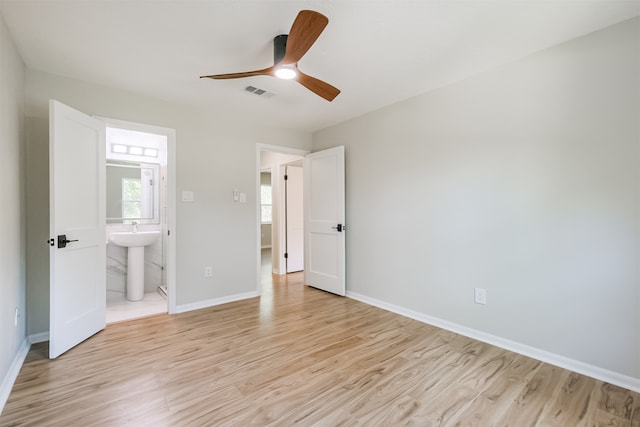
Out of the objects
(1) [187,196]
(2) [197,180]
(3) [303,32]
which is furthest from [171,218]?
(3) [303,32]

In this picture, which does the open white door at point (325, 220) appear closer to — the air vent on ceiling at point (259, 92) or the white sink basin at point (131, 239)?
the air vent on ceiling at point (259, 92)

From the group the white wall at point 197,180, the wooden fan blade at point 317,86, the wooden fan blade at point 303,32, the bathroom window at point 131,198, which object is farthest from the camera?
the bathroom window at point 131,198

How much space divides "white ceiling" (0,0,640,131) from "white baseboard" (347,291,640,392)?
2.33 metres

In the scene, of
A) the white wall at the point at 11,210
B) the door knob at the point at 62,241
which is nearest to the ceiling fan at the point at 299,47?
the white wall at the point at 11,210

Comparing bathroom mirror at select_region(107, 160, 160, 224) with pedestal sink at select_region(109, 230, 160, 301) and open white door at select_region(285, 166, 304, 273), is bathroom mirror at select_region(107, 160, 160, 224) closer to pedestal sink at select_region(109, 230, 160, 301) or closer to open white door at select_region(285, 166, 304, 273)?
pedestal sink at select_region(109, 230, 160, 301)

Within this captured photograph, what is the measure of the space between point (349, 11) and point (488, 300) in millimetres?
2515

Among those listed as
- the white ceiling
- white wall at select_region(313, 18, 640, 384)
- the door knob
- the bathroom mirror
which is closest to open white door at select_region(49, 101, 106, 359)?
the door knob

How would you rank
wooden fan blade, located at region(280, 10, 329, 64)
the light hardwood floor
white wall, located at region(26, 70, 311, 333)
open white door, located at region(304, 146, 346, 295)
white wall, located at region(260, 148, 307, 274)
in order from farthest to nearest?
white wall, located at region(260, 148, 307, 274) < open white door, located at region(304, 146, 346, 295) < white wall, located at region(26, 70, 311, 333) < the light hardwood floor < wooden fan blade, located at region(280, 10, 329, 64)

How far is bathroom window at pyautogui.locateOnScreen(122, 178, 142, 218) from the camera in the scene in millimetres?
3986

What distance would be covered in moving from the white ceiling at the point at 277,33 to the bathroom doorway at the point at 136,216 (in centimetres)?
122

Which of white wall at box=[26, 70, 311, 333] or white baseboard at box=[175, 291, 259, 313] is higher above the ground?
white wall at box=[26, 70, 311, 333]

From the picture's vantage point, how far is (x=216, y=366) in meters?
2.12

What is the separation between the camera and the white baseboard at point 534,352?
6.20 feet

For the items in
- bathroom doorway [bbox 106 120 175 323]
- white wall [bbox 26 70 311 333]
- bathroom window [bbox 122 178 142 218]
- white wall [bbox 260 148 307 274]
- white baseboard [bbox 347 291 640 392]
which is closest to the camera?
white baseboard [bbox 347 291 640 392]
